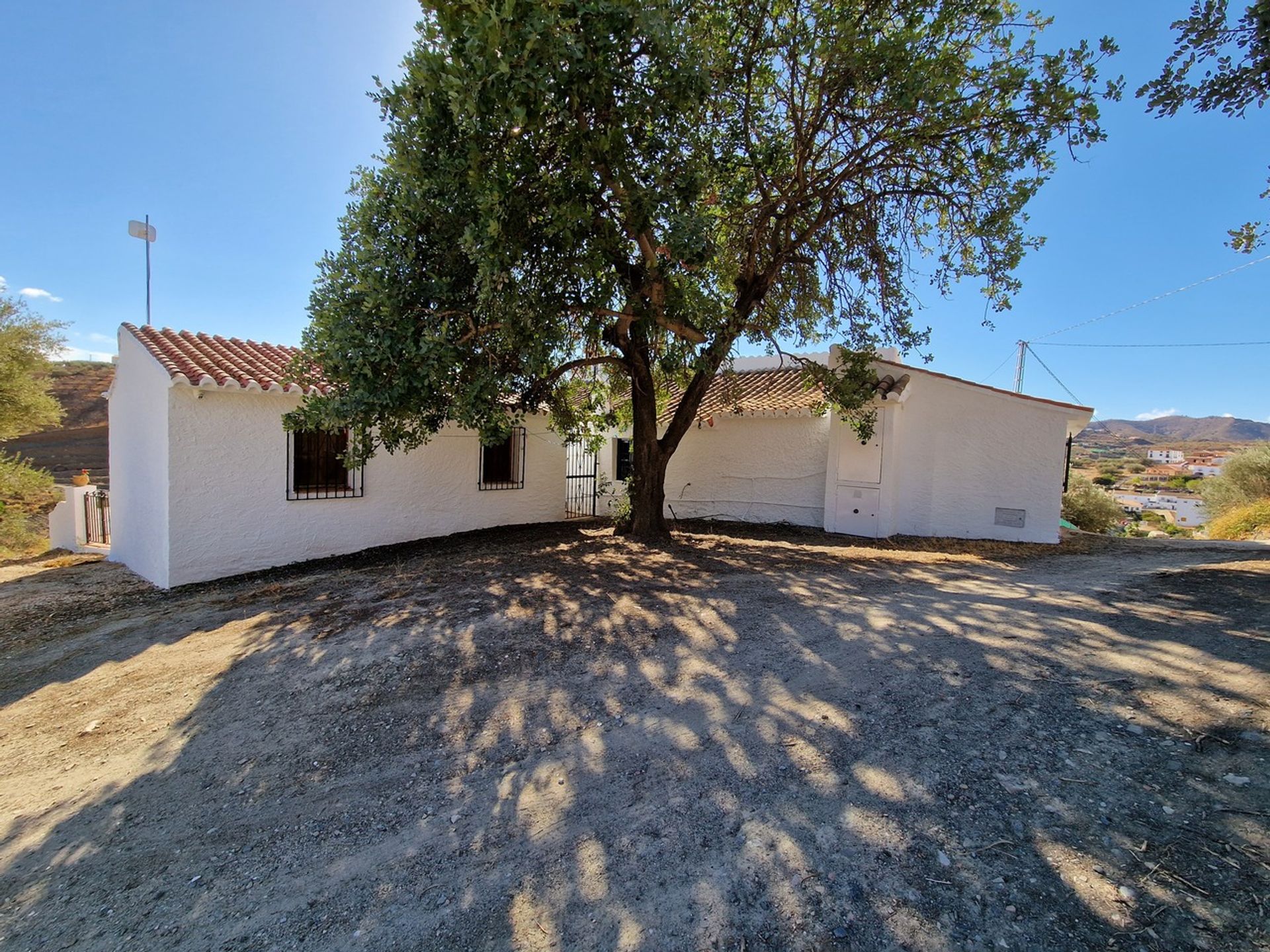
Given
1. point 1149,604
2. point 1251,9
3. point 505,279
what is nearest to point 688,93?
point 505,279

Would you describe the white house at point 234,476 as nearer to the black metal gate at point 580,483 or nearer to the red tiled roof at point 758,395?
the black metal gate at point 580,483

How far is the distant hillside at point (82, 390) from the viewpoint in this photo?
115ft

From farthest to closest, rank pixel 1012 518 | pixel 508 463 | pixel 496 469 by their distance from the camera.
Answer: pixel 508 463, pixel 496 469, pixel 1012 518

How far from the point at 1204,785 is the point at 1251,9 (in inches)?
278

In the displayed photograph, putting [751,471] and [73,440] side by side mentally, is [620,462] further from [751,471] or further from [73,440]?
[73,440]

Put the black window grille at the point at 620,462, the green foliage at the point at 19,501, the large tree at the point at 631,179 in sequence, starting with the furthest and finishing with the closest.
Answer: the black window grille at the point at 620,462, the green foliage at the point at 19,501, the large tree at the point at 631,179

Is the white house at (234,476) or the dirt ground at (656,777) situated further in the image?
the white house at (234,476)

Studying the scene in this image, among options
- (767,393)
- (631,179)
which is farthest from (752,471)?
(631,179)

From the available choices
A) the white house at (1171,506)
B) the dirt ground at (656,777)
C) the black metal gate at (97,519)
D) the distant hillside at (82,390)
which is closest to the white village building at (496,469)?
the black metal gate at (97,519)

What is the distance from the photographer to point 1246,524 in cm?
1369

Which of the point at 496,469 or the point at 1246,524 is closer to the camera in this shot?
the point at 496,469

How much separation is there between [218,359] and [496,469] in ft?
16.2

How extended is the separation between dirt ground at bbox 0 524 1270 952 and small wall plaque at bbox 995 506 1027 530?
476 cm

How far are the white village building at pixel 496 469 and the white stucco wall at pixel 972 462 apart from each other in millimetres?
27
